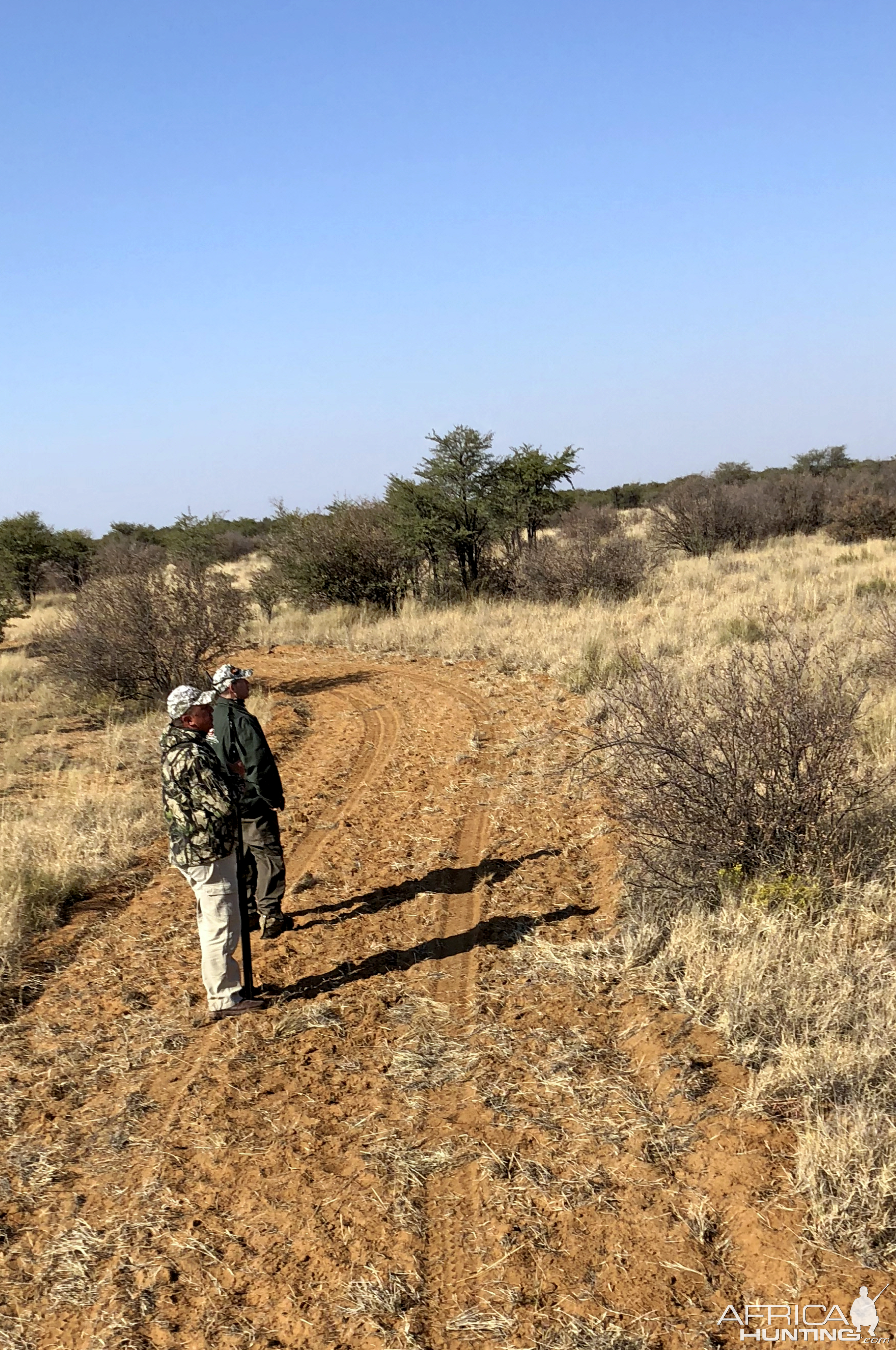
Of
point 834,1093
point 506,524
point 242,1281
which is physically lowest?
point 242,1281

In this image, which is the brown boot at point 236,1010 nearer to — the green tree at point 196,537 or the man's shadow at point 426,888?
the man's shadow at point 426,888

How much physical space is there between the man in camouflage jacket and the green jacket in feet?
2.42

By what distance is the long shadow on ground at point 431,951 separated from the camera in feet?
15.9

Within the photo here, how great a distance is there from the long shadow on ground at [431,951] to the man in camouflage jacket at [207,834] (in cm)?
32

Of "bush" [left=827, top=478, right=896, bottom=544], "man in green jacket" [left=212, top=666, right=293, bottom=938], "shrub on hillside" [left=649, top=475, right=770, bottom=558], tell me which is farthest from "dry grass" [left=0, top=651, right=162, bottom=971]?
"bush" [left=827, top=478, right=896, bottom=544]

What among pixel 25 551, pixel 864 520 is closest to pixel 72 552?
pixel 25 551

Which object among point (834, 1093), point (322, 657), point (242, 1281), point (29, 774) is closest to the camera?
point (242, 1281)

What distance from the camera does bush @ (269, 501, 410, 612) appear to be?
20.0m

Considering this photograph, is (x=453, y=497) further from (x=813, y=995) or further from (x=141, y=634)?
(x=813, y=995)

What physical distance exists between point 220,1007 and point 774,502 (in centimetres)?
2682

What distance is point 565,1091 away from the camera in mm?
3760

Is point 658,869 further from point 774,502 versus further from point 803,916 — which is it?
point 774,502

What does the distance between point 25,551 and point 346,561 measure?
46.4 ft

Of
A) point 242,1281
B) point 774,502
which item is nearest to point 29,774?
point 242,1281
